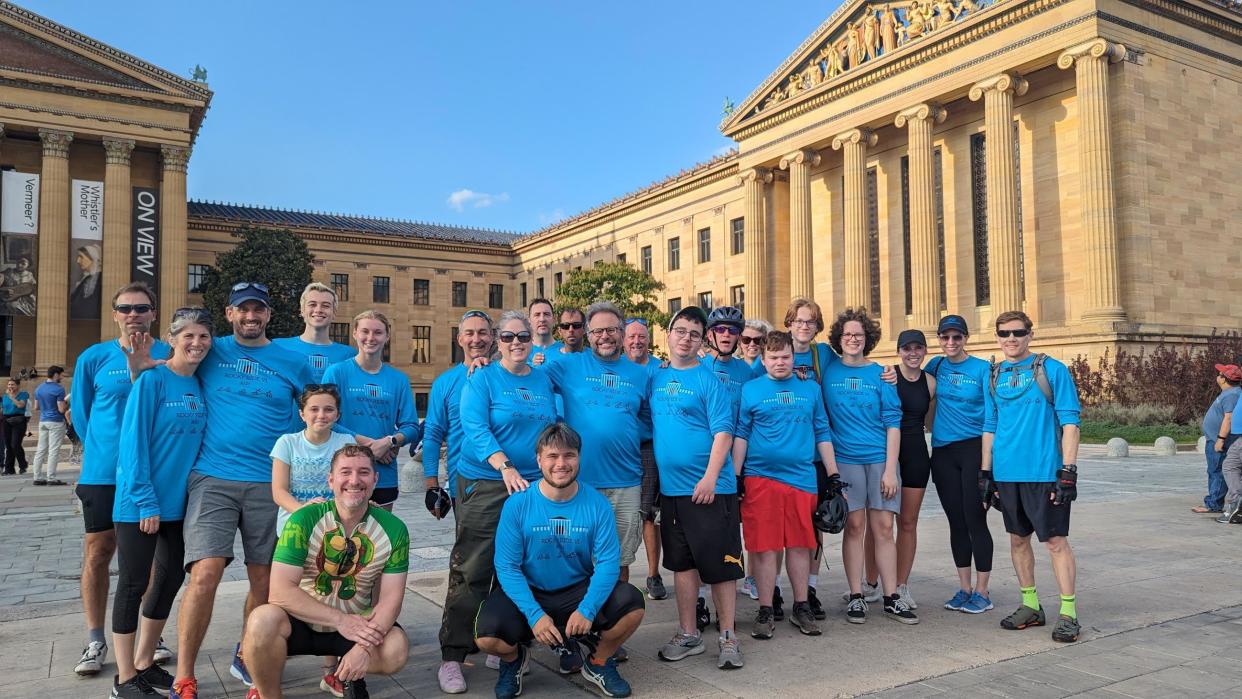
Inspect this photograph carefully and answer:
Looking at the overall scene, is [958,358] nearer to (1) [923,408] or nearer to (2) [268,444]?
(1) [923,408]

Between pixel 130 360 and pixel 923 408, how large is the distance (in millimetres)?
5713

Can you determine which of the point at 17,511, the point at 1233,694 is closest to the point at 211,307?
the point at 17,511

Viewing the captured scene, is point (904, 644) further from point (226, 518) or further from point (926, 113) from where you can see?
point (926, 113)

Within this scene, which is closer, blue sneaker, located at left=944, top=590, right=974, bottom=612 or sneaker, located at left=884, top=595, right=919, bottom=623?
sneaker, located at left=884, top=595, right=919, bottom=623

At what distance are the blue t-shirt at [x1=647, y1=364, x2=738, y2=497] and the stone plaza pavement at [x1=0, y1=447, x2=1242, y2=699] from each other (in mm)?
1145

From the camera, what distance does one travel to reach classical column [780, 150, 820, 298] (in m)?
37.3

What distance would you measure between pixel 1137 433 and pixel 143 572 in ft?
83.3

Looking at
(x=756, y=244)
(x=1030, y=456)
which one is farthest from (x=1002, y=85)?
(x=1030, y=456)

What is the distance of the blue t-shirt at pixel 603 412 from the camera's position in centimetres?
550

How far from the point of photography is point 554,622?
4.83 metres

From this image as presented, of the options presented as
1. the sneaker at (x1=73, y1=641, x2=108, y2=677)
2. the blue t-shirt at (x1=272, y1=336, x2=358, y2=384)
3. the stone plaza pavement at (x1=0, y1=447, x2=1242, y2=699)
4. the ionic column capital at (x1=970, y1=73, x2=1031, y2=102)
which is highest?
the ionic column capital at (x1=970, y1=73, x2=1031, y2=102)

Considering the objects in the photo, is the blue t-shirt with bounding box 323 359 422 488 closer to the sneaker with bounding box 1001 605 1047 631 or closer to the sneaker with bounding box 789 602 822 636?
the sneaker with bounding box 789 602 822 636

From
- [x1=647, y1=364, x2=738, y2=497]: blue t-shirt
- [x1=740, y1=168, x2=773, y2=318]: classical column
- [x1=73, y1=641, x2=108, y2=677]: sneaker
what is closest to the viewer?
[x1=73, y1=641, x2=108, y2=677]: sneaker

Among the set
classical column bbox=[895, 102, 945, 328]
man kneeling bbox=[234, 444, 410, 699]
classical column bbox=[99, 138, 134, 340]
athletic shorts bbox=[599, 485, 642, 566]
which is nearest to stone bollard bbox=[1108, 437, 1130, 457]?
classical column bbox=[895, 102, 945, 328]
